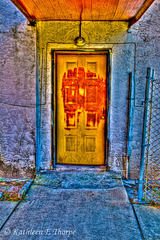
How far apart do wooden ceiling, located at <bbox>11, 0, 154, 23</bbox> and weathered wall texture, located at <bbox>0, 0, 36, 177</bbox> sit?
0.46 m

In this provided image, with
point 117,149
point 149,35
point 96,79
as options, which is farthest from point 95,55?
point 117,149

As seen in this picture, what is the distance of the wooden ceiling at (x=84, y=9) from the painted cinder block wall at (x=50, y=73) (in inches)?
6.9

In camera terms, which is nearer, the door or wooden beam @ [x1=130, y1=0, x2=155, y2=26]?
wooden beam @ [x1=130, y1=0, x2=155, y2=26]


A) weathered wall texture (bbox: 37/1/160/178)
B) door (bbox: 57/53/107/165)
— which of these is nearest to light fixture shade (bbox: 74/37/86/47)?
weathered wall texture (bbox: 37/1/160/178)

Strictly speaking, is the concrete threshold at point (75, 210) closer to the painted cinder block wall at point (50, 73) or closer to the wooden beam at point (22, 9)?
the painted cinder block wall at point (50, 73)

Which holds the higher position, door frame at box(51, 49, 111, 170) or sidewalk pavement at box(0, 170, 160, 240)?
door frame at box(51, 49, 111, 170)

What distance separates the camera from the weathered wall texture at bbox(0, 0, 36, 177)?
3.74 metres

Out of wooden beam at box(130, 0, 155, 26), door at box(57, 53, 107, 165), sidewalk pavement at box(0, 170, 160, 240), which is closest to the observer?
sidewalk pavement at box(0, 170, 160, 240)

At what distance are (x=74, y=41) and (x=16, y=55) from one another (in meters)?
1.23

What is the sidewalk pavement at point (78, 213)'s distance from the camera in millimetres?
2387

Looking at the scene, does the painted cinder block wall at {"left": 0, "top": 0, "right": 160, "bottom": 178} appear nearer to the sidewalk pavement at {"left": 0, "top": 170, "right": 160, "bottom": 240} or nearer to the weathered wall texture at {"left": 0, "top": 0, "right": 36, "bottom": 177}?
the weathered wall texture at {"left": 0, "top": 0, "right": 36, "bottom": 177}

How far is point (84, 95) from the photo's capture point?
4.01 m

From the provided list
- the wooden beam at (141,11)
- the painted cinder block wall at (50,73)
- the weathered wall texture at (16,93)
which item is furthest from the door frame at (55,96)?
→ the wooden beam at (141,11)

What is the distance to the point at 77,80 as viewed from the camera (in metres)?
3.98
